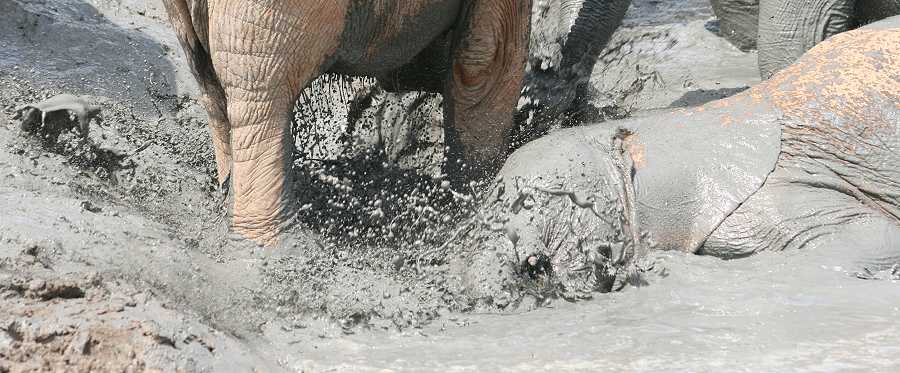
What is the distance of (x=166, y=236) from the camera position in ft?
14.3

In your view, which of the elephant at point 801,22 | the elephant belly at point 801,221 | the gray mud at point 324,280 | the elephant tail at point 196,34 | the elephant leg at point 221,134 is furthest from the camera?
the elephant at point 801,22

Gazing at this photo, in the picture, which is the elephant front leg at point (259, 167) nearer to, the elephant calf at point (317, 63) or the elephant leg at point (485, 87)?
the elephant calf at point (317, 63)

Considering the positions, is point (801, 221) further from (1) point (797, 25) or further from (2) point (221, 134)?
(2) point (221, 134)

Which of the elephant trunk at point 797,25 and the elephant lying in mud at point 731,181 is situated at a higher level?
the elephant trunk at point 797,25

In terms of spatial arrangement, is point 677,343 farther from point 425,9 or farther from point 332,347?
point 425,9

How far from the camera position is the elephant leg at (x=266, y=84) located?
4.27m

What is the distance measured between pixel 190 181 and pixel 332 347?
6.96 ft

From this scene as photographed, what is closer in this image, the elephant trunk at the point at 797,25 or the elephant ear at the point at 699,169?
the elephant ear at the point at 699,169

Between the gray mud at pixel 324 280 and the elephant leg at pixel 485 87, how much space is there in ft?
0.86

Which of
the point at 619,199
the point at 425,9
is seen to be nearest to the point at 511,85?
the point at 425,9

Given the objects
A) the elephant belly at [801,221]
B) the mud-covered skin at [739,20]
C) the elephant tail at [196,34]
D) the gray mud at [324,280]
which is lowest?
the gray mud at [324,280]

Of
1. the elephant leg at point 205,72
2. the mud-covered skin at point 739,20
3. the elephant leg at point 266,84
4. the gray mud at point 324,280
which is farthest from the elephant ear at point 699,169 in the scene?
the mud-covered skin at point 739,20

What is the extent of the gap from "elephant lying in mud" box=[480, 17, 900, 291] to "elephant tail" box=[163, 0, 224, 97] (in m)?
1.30

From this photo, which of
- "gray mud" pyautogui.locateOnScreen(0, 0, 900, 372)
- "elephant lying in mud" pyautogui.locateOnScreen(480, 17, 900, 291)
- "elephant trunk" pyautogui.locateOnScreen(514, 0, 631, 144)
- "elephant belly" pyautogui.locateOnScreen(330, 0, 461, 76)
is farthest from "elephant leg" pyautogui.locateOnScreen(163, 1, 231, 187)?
"elephant trunk" pyautogui.locateOnScreen(514, 0, 631, 144)
